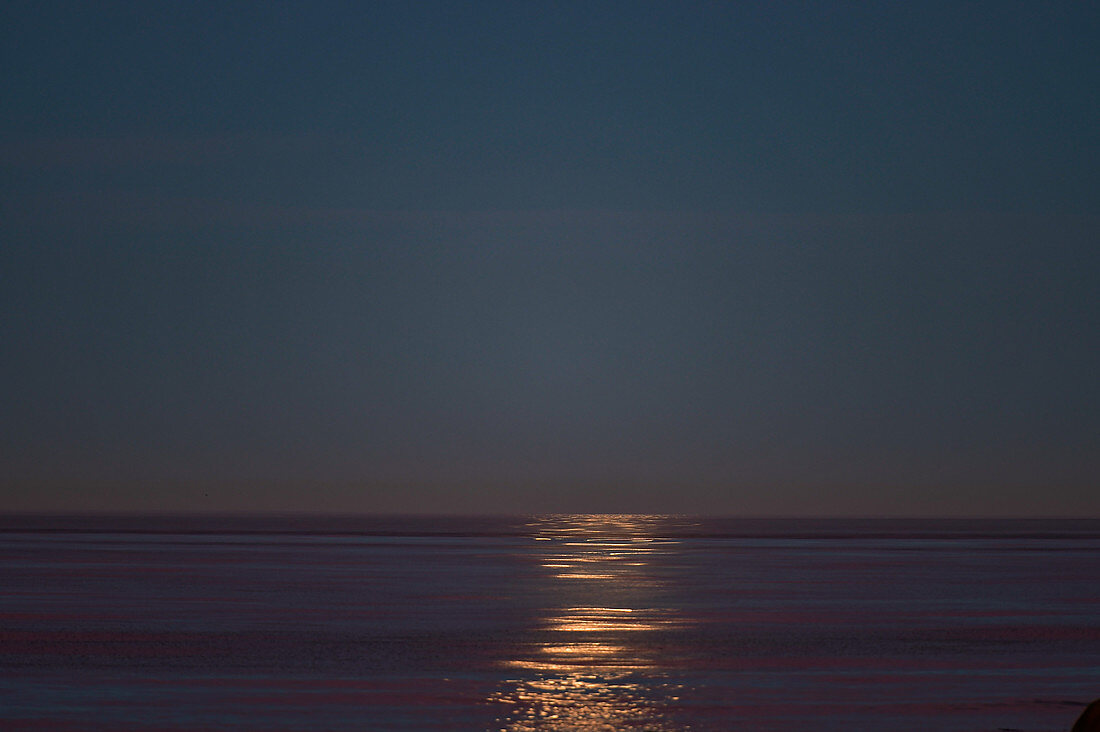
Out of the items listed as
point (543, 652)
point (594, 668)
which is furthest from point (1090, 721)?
point (543, 652)

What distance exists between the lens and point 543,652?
20328 millimetres

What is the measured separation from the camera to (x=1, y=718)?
14.5 metres

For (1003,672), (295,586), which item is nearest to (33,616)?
(295,586)

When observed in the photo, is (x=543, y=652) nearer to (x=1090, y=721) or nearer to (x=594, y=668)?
(x=594, y=668)

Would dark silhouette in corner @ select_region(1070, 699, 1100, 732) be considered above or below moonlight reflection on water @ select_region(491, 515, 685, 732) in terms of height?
below

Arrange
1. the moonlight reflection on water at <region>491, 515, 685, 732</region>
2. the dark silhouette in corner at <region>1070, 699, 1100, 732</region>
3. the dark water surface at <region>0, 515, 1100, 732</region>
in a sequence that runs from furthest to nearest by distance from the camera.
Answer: the dark water surface at <region>0, 515, 1100, 732</region>, the moonlight reflection on water at <region>491, 515, 685, 732</region>, the dark silhouette in corner at <region>1070, 699, 1100, 732</region>

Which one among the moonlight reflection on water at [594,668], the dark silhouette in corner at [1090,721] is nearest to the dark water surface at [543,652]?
the moonlight reflection on water at [594,668]

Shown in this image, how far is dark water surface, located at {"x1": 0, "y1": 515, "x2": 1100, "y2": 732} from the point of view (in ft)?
48.9

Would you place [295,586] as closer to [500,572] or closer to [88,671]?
[500,572]

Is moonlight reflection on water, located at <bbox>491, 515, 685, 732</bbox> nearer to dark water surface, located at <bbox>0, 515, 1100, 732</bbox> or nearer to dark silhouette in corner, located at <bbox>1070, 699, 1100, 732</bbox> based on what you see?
dark water surface, located at <bbox>0, 515, 1100, 732</bbox>

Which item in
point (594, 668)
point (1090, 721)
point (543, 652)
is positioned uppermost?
point (543, 652)

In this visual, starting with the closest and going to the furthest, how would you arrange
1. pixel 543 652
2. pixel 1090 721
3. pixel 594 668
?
pixel 1090 721, pixel 594 668, pixel 543 652

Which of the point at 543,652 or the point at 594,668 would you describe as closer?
the point at 594,668

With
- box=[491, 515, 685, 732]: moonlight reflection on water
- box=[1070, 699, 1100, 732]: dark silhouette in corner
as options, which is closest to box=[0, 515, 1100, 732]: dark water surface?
box=[491, 515, 685, 732]: moonlight reflection on water
